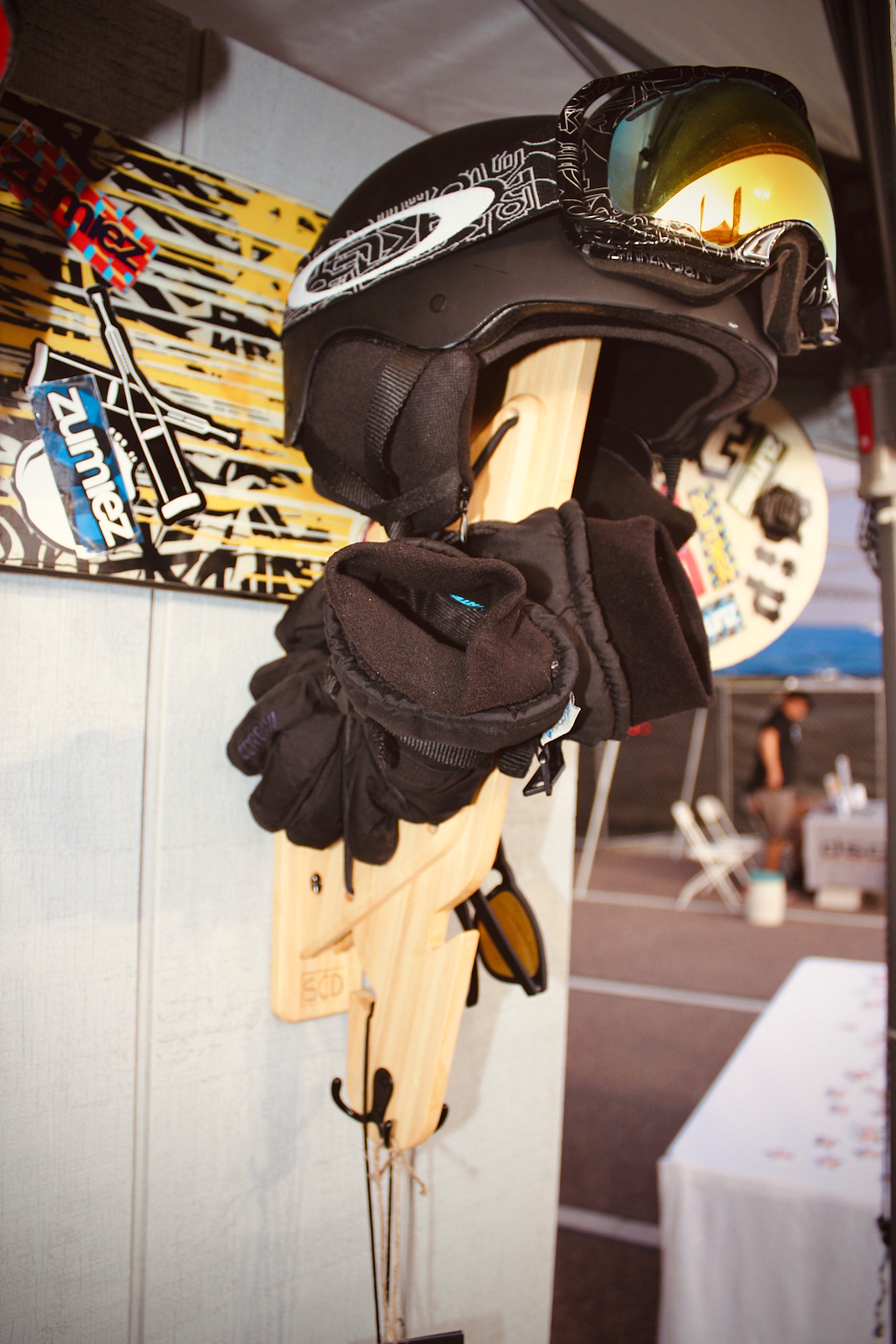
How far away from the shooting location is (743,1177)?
4.41 ft

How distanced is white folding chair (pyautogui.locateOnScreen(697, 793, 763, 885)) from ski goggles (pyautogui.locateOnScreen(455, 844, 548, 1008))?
4891 millimetres

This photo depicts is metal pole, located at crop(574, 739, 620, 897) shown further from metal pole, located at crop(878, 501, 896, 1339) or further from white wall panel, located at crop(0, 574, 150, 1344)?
white wall panel, located at crop(0, 574, 150, 1344)

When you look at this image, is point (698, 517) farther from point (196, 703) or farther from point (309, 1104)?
point (309, 1104)

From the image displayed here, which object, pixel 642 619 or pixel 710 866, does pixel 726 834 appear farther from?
pixel 642 619

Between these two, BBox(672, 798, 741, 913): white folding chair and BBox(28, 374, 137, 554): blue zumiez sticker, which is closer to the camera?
BBox(28, 374, 137, 554): blue zumiez sticker

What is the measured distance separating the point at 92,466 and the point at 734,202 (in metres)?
0.54

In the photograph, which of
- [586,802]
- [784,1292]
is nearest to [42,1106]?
[784,1292]

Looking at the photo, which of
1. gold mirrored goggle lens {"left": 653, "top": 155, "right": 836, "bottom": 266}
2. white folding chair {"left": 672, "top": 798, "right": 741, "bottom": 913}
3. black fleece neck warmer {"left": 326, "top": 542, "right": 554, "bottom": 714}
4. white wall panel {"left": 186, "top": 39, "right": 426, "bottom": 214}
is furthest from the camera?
white folding chair {"left": 672, "top": 798, "right": 741, "bottom": 913}

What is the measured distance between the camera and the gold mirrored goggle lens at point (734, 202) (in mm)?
593

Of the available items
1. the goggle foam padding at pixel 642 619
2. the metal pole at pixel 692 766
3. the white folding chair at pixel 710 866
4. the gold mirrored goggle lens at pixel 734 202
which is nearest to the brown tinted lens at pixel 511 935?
the goggle foam padding at pixel 642 619

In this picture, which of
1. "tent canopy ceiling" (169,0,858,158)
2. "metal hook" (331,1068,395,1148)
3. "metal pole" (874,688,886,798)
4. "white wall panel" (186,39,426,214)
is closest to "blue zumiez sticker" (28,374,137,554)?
"white wall panel" (186,39,426,214)

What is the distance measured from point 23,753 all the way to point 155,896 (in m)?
0.17

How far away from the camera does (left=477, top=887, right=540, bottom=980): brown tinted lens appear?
2.57 ft

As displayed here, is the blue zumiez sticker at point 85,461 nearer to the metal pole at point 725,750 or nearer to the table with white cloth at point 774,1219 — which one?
the table with white cloth at point 774,1219
